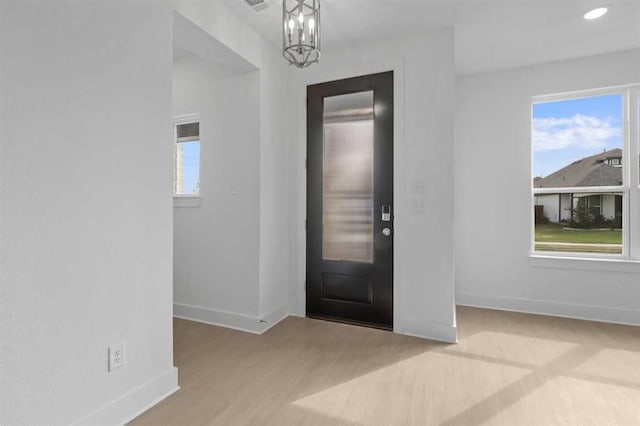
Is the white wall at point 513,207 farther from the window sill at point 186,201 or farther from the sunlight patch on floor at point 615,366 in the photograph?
the window sill at point 186,201

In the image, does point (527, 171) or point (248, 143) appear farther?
point (527, 171)

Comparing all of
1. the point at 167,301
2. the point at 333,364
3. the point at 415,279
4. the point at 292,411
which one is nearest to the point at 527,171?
the point at 415,279

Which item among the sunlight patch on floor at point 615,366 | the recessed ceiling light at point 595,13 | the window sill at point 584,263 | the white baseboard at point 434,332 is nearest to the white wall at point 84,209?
the white baseboard at point 434,332

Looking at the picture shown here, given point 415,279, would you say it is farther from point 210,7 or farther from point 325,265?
point 210,7

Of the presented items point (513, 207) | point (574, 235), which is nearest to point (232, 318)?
point (513, 207)

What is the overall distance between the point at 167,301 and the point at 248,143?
158 cm

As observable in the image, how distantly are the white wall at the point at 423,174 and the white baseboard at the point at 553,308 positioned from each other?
4.04 ft

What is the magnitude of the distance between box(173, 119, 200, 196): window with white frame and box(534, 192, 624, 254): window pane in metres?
3.88

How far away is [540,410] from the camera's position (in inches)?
72.4

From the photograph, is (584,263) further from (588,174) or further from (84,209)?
(84,209)

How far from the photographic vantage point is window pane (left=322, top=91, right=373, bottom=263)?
310 centimetres

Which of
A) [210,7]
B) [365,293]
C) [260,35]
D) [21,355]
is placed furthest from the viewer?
[365,293]

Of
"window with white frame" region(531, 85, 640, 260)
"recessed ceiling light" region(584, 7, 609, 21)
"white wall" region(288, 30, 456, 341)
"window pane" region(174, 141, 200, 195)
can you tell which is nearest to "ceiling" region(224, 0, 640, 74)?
"recessed ceiling light" region(584, 7, 609, 21)

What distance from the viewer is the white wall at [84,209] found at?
132cm
